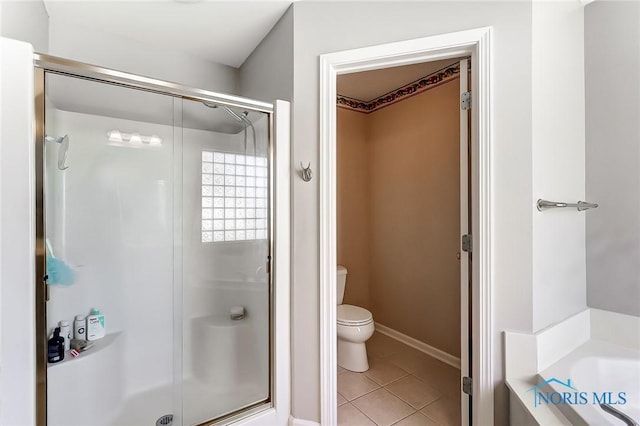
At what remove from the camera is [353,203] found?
3053mm

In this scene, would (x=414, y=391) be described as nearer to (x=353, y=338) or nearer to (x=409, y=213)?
(x=353, y=338)

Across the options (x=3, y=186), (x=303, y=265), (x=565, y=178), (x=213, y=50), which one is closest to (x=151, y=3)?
(x=213, y=50)

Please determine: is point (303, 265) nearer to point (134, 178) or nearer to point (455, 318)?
point (134, 178)

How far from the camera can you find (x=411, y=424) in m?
1.70

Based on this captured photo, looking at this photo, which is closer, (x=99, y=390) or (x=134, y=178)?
(x=99, y=390)

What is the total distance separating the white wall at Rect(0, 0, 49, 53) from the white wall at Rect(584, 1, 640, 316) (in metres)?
2.81

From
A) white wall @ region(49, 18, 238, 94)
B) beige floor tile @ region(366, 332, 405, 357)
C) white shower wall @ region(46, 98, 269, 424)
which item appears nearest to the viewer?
white shower wall @ region(46, 98, 269, 424)

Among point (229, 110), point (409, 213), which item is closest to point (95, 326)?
point (229, 110)

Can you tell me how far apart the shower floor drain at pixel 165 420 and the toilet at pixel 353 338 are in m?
1.18

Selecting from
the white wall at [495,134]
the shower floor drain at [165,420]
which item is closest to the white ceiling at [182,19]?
the white wall at [495,134]

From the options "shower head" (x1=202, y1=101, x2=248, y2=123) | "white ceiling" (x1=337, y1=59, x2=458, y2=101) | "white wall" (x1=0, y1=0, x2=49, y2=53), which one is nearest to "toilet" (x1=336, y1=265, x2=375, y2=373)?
"shower head" (x1=202, y1=101, x2=248, y2=123)

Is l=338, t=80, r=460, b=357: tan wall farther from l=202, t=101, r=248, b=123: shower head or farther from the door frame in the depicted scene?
l=202, t=101, r=248, b=123: shower head

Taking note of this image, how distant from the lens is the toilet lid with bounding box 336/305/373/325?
88.3 inches

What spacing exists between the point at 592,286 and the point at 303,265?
1.59 meters
